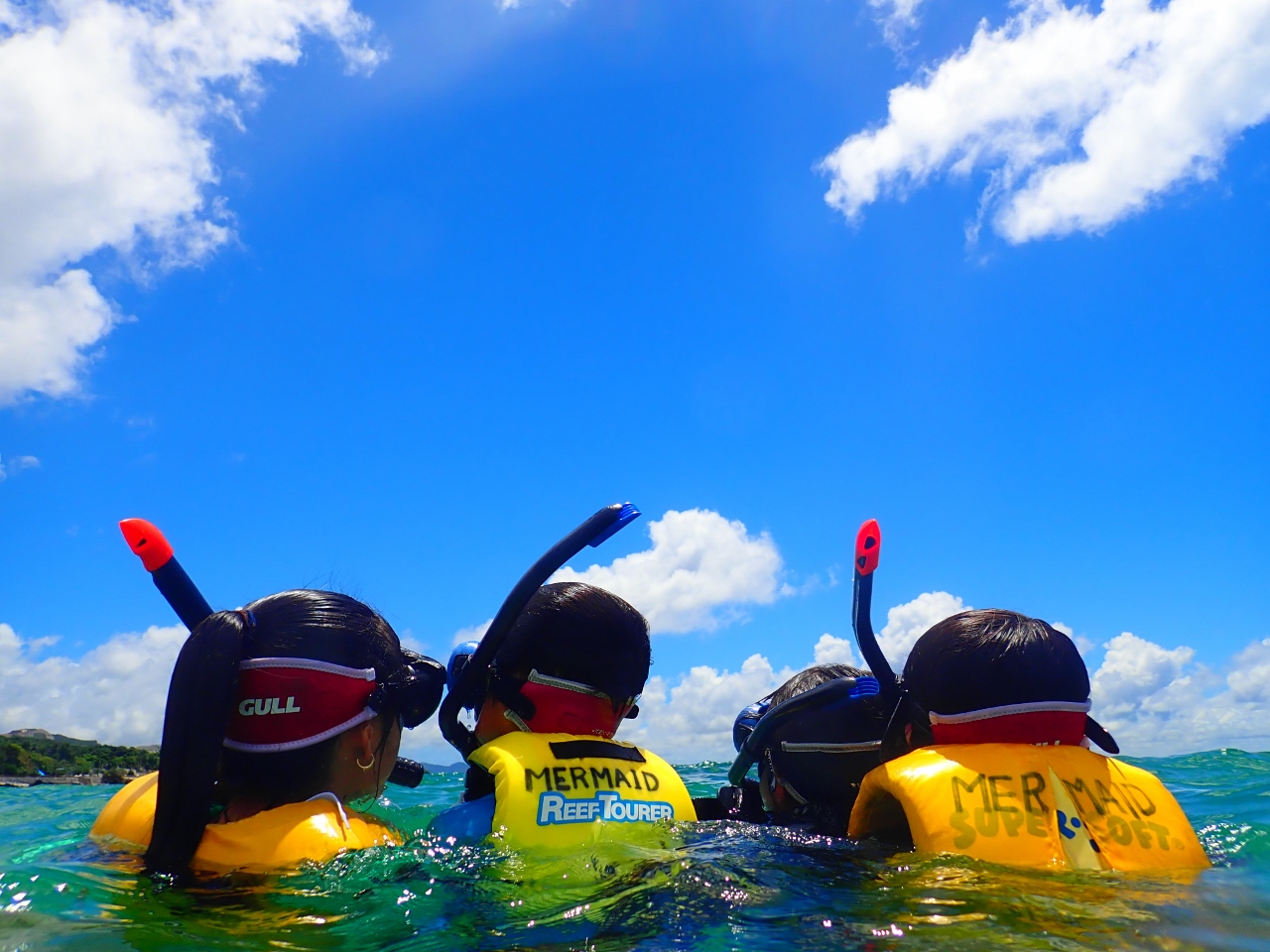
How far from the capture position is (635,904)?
8.48 ft

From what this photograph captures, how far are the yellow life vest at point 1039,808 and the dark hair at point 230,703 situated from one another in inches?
89.1

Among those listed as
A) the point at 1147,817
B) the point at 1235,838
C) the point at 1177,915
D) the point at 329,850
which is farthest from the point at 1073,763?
the point at 329,850

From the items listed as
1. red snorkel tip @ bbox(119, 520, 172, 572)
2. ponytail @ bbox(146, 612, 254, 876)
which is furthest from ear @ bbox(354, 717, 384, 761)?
red snorkel tip @ bbox(119, 520, 172, 572)

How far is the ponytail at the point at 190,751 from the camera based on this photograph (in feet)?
9.37

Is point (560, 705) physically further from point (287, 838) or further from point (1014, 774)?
point (1014, 774)

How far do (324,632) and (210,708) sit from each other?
19.1 inches

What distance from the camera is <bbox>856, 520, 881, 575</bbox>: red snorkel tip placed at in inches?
151

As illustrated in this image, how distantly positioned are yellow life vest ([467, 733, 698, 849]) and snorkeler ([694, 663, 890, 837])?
843 millimetres

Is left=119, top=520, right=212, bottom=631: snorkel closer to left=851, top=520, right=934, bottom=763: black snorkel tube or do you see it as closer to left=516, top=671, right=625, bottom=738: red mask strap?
left=516, top=671, right=625, bottom=738: red mask strap

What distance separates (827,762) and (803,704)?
1.84 ft

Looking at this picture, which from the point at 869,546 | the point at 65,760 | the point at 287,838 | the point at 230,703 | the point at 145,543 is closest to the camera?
the point at 287,838

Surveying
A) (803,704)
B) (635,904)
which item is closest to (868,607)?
(803,704)

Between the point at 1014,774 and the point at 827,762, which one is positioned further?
the point at 827,762

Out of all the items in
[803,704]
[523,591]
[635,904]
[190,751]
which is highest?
[523,591]
